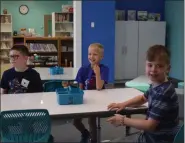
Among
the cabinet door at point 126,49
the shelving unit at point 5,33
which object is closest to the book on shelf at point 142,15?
the cabinet door at point 126,49

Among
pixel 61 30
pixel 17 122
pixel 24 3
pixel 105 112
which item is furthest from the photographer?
pixel 24 3

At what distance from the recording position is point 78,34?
6.27m

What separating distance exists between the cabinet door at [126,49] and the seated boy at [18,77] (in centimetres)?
438

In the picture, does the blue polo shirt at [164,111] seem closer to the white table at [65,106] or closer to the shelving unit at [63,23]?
the white table at [65,106]

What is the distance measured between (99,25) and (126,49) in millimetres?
1025

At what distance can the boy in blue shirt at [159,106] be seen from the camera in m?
1.59

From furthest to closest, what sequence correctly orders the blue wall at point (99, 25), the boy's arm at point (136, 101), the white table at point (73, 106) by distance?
the blue wall at point (99, 25) < the boy's arm at point (136, 101) < the white table at point (73, 106)

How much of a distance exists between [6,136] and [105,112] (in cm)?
67

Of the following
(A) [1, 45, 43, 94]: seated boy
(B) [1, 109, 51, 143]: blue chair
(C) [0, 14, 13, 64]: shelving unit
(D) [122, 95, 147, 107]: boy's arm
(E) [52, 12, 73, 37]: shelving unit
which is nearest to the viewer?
(B) [1, 109, 51, 143]: blue chair

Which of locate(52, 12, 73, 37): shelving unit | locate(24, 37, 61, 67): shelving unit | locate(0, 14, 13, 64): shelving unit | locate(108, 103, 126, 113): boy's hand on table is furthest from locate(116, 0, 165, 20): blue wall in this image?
locate(108, 103, 126, 113): boy's hand on table

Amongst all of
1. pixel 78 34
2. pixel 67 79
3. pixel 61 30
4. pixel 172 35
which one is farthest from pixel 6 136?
pixel 61 30

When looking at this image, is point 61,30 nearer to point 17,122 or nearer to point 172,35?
point 172,35

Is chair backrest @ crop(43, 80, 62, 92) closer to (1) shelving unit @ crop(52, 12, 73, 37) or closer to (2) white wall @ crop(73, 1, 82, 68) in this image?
(2) white wall @ crop(73, 1, 82, 68)

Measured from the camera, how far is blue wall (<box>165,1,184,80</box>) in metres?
6.98
